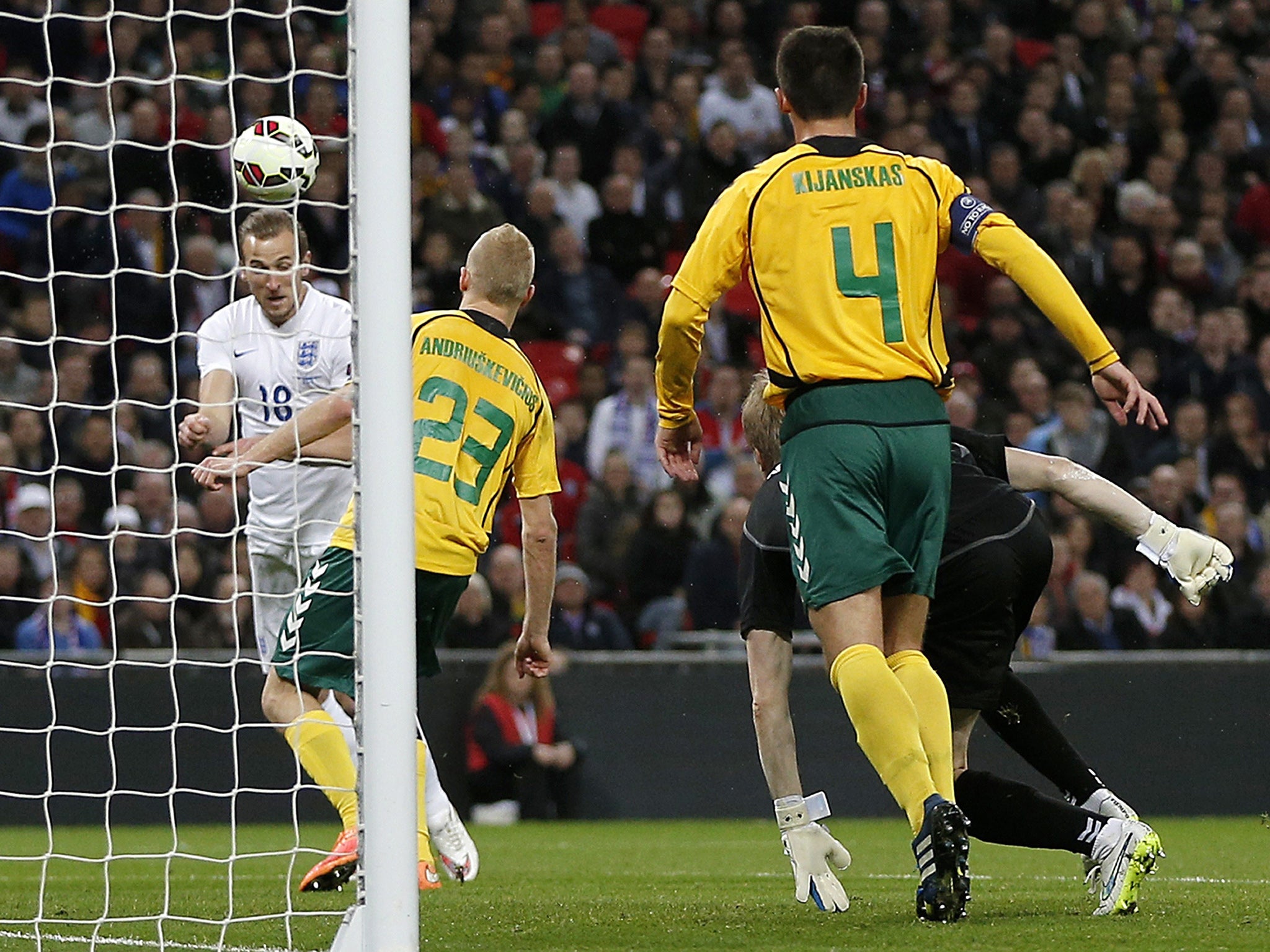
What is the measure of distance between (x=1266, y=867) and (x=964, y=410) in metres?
4.90

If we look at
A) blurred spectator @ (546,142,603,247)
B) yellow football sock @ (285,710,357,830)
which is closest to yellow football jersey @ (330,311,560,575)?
yellow football sock @ (285,710,357,830)

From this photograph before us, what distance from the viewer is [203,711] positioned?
938 cm

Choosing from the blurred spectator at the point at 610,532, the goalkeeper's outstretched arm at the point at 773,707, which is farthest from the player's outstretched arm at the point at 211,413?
the blurred spectator at the point at 610,532

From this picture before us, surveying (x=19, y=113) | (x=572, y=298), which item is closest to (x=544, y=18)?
(x=572, y=298)

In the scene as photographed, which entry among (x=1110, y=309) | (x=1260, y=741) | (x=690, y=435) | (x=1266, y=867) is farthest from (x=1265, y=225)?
(x=690, y=435)

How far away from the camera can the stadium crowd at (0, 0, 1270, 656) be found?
1014 centimetres

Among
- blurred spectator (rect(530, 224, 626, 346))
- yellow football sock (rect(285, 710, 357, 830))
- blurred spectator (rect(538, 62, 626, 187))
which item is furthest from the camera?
blurred spectator (rect(538, 62, 626, 187))

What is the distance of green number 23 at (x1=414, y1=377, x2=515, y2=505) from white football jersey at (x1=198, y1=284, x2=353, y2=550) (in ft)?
3.66

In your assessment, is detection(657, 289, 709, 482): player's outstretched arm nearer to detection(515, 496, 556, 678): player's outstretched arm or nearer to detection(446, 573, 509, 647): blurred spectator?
detection(515, 496, 556, 678): player's outstretched arm

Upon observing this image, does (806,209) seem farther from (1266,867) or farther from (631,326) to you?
(631,326)

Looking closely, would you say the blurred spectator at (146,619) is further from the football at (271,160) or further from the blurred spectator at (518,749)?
the football at (271,160)

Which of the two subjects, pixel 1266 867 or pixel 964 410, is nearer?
pixel 1266 867

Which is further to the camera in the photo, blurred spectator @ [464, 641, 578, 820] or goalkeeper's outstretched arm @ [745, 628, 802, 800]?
blurred spectator @ [464, 641, 578, 820]

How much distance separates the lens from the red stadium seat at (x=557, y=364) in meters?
11.2
